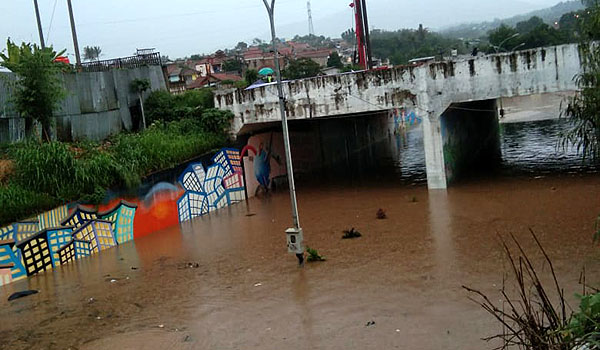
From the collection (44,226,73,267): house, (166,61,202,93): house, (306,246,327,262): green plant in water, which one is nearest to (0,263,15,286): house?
(44,226,73,267): house

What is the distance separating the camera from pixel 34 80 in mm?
18406

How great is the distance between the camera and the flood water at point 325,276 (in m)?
→ 9.91

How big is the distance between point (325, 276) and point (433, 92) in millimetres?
10794

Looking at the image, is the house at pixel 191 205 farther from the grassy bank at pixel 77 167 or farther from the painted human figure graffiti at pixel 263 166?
the painted human figure graffiti at pixel 263 166

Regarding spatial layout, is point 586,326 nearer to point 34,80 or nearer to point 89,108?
point 34,80

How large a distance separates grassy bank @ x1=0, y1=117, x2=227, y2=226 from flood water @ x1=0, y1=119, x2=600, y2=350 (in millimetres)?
2034

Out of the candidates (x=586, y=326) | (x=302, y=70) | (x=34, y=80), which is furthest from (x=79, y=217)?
(x=302, y=70)

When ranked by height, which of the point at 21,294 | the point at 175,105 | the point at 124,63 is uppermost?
the point at 124,63

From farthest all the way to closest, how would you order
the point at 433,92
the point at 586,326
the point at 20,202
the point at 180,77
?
1. the point at 180,77
2. the point at 433,92
3. the point at 20,202
4. the point at 586,326

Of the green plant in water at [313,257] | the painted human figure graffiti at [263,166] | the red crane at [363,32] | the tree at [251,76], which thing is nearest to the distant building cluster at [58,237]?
the green plant in water at [313,257]

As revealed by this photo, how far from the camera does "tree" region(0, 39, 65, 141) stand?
60.2 feet

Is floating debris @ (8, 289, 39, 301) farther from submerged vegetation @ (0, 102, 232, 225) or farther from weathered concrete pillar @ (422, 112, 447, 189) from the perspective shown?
weathered concrete pillar @ (422, 112, 447, 189)

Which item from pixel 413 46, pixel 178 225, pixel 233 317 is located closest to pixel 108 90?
pixel 178 225

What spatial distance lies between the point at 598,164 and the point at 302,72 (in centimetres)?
2412
